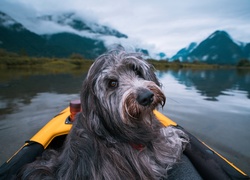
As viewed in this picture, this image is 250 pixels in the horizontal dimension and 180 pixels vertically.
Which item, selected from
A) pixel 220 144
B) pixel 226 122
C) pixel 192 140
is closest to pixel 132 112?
pixel 192 140

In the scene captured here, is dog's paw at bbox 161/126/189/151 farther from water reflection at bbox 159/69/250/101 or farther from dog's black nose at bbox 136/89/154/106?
water reflection at bbox 159/69/250/101

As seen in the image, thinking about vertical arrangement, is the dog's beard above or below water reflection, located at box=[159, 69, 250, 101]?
above

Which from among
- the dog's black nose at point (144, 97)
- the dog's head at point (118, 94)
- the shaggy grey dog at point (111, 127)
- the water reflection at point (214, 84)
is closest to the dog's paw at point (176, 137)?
the shaggy grey dog at point (111, 127)

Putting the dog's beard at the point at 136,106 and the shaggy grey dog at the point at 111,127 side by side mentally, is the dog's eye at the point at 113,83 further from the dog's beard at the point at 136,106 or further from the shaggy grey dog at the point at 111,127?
the dog's beard at the point at 136,106

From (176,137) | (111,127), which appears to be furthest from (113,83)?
(176,137)

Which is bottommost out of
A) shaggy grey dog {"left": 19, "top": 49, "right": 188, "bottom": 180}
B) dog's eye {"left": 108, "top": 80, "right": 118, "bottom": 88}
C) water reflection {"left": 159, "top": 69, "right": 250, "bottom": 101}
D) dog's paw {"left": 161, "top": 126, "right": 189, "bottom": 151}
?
water reflection {"left": 159, "top": 69, "right": 250, "bottom": 101}

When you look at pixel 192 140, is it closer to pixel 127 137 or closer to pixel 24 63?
pixel 127 137

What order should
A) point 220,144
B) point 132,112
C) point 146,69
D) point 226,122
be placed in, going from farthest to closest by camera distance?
1. point 226,122
2. point 220,144
3. point 146,69
4. point 132,112

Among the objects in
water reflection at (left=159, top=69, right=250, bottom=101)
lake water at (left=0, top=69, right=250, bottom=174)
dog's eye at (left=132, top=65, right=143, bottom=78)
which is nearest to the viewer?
dog's eye at (left=132, top=65, right=143, bottom=78)

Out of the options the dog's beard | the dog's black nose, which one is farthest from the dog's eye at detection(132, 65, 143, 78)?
the dog's black nose

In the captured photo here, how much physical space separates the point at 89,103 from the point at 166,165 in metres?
1.56

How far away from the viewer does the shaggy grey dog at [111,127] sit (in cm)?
207

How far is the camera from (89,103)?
2.17 metres

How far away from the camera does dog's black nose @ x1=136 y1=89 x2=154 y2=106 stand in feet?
6.46
